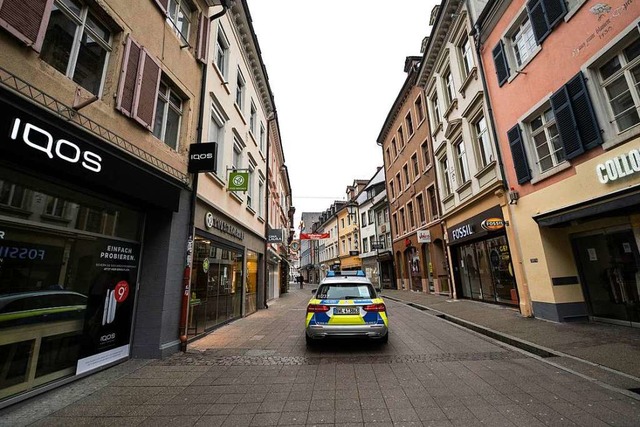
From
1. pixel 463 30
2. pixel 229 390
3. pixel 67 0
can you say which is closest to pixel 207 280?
pixel 229 390

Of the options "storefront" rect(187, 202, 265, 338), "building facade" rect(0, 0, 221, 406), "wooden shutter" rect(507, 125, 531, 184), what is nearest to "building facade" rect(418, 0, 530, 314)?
"wooden shutter" rect(507, 125, 531, 184)

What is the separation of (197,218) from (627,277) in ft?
35.6

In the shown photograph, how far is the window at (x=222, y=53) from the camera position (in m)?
10.1

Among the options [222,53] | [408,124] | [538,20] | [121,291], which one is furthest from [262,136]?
[538,20]

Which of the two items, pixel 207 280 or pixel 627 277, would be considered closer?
pixel 627 277

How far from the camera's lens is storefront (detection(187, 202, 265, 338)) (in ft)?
24.9

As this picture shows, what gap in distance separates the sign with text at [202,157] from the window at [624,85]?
949 cm

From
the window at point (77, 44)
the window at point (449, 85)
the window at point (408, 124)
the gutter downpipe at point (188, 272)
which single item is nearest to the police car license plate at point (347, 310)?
the gutter downpipe at point (188, 272)

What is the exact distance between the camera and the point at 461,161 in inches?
561

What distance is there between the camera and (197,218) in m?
7.50

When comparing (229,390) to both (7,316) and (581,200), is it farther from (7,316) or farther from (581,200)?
(581,200)

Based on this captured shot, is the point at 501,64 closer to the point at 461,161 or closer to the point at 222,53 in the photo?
the point at 461,161

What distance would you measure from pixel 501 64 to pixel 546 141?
3.52 m

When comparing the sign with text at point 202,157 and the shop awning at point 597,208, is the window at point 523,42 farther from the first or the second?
the sign with text at point 202,157
